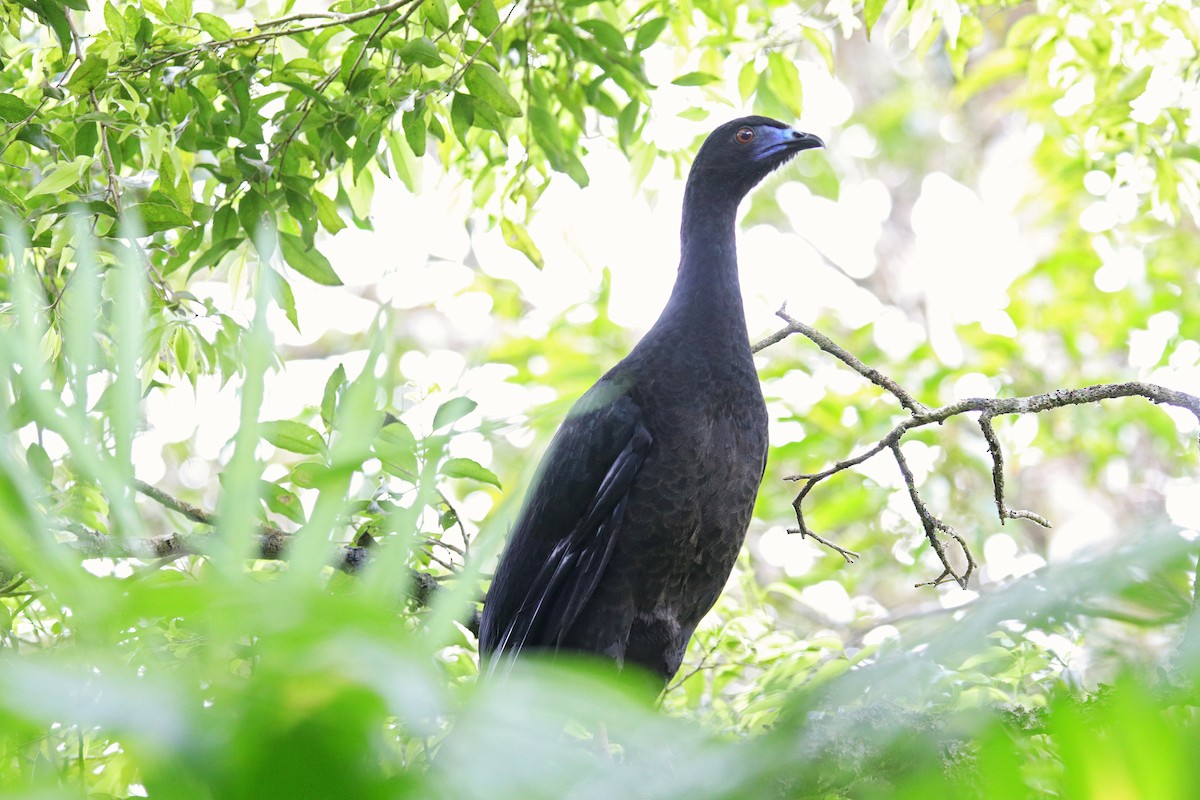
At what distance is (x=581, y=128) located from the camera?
3.17 metres

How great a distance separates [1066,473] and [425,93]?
6.51 m

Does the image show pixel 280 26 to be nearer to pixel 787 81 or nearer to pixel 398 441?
pixel 787 81

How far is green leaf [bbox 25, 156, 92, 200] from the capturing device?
2000mm

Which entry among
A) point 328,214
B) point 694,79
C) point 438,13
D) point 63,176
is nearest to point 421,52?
point 438,13

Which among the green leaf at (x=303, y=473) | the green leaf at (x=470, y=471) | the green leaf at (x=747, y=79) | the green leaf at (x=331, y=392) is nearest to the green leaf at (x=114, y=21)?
the green leaf at (x=331, y=392)

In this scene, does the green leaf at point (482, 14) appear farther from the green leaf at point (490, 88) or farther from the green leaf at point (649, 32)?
the green leaf at point (649, 32)

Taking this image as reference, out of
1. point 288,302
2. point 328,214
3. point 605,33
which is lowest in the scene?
point 288,302

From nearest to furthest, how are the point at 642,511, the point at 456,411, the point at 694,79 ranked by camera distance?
the point at 456,411, the point at 642,511, the point at 694,79

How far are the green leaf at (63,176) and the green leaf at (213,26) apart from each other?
56 cm

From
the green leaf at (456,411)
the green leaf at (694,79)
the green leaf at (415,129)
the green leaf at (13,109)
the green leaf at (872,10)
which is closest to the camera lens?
the green leaf at (456,411)

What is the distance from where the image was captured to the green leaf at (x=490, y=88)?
2.40 meters

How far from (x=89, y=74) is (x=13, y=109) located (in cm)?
16

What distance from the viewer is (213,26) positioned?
8.02 ft

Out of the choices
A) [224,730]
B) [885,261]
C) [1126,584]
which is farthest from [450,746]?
[885,261]
